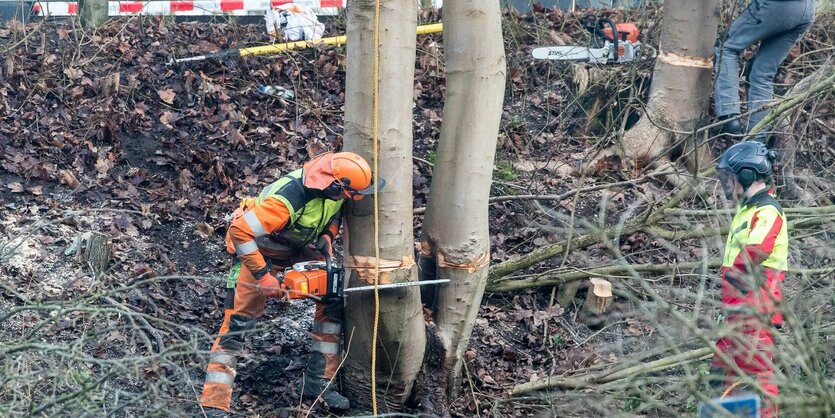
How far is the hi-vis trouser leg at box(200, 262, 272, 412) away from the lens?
18.2 ft

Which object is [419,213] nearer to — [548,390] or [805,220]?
[548,390]

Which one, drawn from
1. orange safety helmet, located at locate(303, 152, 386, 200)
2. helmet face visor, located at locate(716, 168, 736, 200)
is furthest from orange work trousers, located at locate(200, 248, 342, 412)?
helmet face visor, located at locate(716, 168, 736, 200)

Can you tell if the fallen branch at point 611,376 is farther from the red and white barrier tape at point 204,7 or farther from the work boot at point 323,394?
the red and white barrier tape at point 204,7

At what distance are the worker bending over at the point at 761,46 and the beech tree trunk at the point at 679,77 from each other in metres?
0.18

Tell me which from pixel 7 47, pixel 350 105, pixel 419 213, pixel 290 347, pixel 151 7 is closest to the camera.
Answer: pixel 350 105

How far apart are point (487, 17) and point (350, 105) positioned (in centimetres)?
95

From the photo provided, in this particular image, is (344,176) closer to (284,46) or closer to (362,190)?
(362,190)

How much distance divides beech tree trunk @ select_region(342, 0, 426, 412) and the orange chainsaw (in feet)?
0.22

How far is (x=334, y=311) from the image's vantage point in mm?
5781

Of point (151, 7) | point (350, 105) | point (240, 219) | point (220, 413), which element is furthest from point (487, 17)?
point (151, 7)

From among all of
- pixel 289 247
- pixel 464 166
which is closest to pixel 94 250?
pixel 289 247

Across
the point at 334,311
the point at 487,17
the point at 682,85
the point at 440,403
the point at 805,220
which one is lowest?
the point at 440,403

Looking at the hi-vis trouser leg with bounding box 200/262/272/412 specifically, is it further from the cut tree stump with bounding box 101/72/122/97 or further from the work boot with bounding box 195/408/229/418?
the cut tree stump with bounding box 101/72/122/97

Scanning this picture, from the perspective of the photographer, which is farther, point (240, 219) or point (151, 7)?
point (151, 7)
